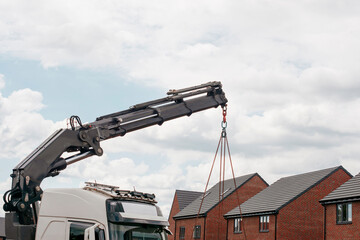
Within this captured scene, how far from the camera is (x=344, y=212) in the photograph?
31312mm

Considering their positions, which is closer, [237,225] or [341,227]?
[341,227]

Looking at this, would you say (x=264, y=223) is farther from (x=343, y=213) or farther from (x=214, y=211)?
(x=214, y=211)

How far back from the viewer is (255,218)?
40.5 metres

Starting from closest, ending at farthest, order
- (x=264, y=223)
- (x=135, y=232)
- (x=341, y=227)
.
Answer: (x=135, y=232) < (x=341, y=227) < (x=264, y=223)

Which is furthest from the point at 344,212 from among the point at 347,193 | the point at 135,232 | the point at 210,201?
the point at 135,232

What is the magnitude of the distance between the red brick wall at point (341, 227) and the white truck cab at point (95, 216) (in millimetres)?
21537

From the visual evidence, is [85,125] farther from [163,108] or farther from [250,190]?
[250,190]

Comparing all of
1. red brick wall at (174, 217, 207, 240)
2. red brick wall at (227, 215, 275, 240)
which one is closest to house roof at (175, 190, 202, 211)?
red brick wall at (174, 217, 207, 240)

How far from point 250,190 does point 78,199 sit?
138 ft

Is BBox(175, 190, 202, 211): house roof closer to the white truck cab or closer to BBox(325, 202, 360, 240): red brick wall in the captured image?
BBox(325, 202, 360, 240): red brick wall

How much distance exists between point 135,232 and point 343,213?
23658 millimetres

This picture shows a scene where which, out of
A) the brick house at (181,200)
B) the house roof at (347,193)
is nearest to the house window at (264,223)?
the house roof at (347,193)

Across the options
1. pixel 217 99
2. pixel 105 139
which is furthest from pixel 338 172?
pixel 105 139

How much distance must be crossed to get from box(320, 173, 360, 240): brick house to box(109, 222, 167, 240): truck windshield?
21.4 m
